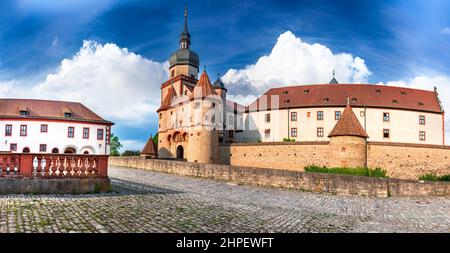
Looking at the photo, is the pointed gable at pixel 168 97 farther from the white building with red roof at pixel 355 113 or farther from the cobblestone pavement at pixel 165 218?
the cobblestone pavement at pixel 165 218

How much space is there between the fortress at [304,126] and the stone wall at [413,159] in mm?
87

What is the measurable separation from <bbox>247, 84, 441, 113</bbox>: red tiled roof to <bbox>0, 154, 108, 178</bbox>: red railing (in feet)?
133

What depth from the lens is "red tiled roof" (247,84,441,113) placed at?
48.8 meters

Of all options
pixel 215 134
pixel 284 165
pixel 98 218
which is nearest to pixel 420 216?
pixel 98 218

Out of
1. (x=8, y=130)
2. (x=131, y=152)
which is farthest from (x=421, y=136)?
(x=8, y=130)

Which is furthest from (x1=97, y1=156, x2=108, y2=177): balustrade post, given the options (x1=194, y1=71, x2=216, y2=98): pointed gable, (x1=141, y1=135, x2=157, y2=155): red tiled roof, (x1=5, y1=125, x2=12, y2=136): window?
(x1=5, y1=125, x2=12, y2=136): window

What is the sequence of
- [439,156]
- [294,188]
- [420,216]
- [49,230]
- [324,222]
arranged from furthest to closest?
[439,156]
[294,188]
[420,216]
[324,222]
[49,230]

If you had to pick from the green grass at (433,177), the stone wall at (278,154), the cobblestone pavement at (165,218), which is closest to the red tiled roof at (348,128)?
the stone wall at (278,154)

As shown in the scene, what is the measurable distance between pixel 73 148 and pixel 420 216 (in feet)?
145

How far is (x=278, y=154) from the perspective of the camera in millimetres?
38312

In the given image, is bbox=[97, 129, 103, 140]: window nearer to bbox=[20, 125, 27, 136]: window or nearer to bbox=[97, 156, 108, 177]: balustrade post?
bbox=[20, 125, 27, 136]: window

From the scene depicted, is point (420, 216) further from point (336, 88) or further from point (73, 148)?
point (73, 148)

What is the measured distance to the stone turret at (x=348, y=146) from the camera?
105ft
